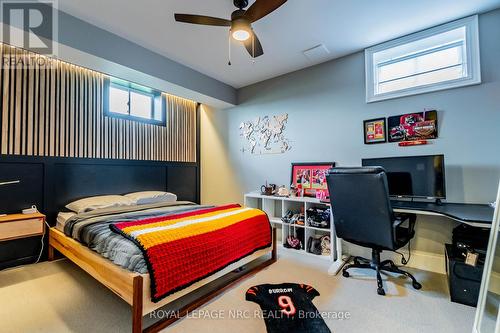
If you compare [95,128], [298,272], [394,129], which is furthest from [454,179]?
[95,128]

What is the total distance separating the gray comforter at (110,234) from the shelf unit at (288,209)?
5.07 ft

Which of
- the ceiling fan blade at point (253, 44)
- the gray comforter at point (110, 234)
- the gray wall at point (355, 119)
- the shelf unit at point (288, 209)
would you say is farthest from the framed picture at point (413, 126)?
the gray comforter at point (110, 234)

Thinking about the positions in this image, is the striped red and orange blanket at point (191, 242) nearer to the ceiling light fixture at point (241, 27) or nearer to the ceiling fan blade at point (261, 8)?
the ceiling light fixture at point (241, 27)

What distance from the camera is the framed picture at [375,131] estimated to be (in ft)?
→ 9.45

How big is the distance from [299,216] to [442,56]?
2.58m

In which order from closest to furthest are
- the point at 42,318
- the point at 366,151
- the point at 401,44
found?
the point at 42,318
the point at 401,44
the point at 366,151

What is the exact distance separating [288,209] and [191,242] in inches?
80.3

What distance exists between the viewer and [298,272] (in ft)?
8.49

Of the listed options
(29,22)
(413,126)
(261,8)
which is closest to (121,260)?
(261,8)

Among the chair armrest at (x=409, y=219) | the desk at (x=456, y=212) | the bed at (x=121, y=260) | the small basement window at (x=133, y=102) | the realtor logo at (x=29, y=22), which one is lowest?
the bed at (x=121, y=260)

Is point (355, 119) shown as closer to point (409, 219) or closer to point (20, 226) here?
point (409, 219)

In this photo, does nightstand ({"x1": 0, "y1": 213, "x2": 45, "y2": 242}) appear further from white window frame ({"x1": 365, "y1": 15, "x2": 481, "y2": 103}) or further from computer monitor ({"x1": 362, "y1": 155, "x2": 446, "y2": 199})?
white window frame ({"x1": 365, "y1": 15, "x2": 481, "y2": 103})

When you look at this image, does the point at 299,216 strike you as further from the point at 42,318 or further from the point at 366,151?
Answer: the point at 42,318

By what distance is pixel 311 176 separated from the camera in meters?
3.46
